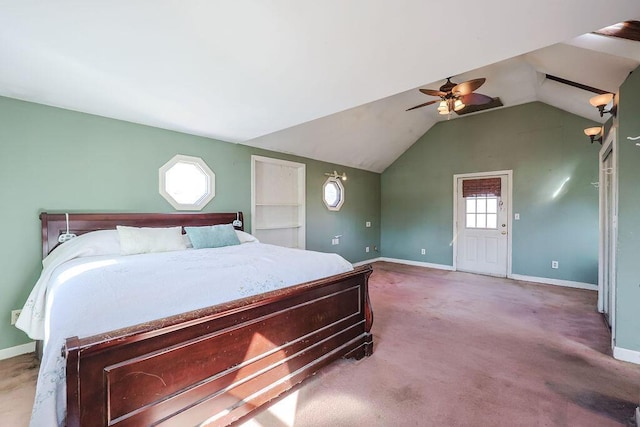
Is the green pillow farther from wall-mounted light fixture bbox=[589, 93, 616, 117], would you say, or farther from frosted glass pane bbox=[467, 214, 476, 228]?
frosted glass pane bbox=[467, 214, 476, 228]

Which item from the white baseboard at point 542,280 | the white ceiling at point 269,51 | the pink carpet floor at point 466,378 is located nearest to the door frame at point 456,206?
the white baseboard at point 542,280

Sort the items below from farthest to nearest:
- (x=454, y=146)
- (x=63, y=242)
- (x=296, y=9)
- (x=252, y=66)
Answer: (x=454, y=146) < (x=63, y=242) < (x=252, y=66) < (x=296, y=9)

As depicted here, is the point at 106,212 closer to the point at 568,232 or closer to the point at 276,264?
the point at 276,264

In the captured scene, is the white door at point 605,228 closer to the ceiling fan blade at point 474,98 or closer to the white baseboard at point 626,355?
the white baseboard at point 626,355

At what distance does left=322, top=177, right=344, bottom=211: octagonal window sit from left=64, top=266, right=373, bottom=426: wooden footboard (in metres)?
3.66

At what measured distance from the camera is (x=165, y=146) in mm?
3500

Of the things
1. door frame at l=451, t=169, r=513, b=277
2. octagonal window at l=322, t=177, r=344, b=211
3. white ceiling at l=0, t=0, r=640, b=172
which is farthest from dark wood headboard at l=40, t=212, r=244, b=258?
door frame at l=451, t=169, r=513, b=277

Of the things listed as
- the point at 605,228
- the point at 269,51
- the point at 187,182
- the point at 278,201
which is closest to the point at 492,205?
the point at 605,228

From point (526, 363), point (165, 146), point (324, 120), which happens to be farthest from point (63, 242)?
point (526, 363)

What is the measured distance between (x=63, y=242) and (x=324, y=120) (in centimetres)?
355

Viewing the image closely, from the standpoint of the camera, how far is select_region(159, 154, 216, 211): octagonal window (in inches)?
139

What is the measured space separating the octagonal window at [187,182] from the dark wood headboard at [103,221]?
0.61ft

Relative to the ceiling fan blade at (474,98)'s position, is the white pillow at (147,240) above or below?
below

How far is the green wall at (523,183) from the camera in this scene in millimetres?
4605
